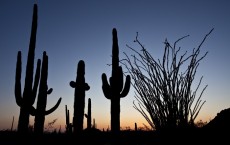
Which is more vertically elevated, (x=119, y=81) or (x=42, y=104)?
(x=119, y=81)

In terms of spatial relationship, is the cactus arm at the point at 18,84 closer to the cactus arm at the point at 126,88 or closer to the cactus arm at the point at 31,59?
the cactus arm at the point at 31,59

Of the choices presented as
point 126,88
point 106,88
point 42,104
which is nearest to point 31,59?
point 42,104

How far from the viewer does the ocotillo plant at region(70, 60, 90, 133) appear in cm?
614

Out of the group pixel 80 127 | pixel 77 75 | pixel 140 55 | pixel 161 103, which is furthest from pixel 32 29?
pixel 161 103

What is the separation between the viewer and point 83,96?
21.1 ft

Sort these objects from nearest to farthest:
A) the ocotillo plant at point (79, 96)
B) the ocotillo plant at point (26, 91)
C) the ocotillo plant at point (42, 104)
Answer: the ocotillo plant at point (79, 96)
the ocotillo plant at point (26, 91)
the ocotillo plant at point (42, 104)

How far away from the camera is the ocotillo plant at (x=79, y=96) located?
614 centimetres

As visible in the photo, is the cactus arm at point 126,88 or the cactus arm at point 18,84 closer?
the cactus arm at point 126,88

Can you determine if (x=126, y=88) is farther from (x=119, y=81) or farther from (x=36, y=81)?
(x=36, y=81)

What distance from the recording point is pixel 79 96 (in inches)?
251

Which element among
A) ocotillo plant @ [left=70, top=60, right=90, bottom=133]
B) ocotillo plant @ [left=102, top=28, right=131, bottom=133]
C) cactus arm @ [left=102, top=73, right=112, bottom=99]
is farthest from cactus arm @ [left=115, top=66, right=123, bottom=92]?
ocotillo plant @ [left=70, top=60, right=90, bottom=133]

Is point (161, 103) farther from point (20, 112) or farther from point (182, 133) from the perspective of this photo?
point (20, 112)

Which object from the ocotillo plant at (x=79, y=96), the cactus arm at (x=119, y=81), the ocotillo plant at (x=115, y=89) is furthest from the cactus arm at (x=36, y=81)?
the cactus arm at (x=119, y=81)

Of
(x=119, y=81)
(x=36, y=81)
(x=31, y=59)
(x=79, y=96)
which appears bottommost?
(x=79, y=96)
